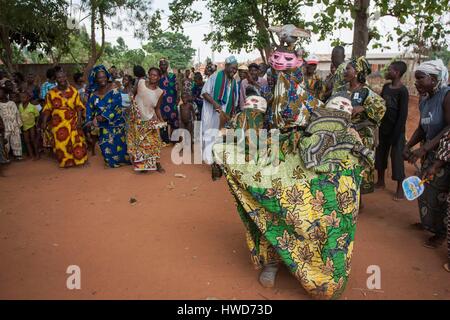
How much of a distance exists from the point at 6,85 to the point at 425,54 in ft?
50.3

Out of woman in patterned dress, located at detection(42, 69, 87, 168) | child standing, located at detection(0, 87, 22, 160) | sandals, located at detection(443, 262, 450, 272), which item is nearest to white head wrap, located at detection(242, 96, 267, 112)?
sandals, located at detection(443, 262, 450, 272)

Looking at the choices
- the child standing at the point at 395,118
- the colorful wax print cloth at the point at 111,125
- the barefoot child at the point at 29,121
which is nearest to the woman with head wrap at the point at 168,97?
the colorful wax print cloth at the point at 111,125

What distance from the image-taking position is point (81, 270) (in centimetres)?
307

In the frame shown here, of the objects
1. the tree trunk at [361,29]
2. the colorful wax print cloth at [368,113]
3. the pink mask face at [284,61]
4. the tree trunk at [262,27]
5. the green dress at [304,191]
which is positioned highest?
the tree trunk at [262,27]

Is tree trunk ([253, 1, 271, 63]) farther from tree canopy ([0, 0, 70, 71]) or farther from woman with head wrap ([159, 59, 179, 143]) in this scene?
tree canopy ([0, 0, 70, 71])

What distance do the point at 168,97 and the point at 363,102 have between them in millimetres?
5213

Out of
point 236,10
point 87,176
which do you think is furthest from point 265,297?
point 236,10

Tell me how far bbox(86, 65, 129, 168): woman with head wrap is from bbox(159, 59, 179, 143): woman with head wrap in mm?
1964

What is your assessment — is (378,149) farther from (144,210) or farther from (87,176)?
(87,176)

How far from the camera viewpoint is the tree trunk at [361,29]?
18.8 feet

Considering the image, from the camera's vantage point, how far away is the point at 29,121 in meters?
6.84

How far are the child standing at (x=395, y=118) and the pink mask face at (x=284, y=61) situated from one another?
96.9 inches

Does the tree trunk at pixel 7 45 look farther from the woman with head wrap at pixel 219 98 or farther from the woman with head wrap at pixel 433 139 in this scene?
the woman with head wrap at pixel 433 139

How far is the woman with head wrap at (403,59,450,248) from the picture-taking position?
3436 millimetres
